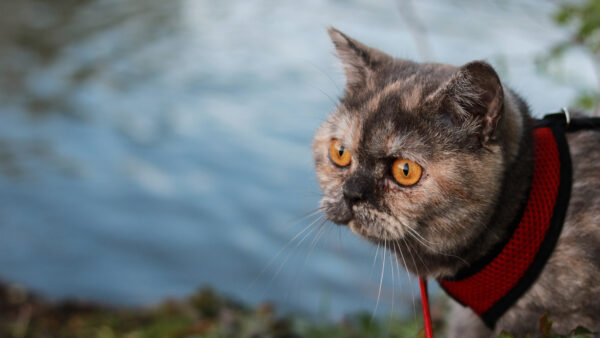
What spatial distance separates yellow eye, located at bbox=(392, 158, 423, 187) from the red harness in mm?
439

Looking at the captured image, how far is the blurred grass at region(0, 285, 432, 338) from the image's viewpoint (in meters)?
3.84

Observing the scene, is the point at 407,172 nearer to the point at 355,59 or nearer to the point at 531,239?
the point at 531,239

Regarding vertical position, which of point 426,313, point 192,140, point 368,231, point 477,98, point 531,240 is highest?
point 192,140

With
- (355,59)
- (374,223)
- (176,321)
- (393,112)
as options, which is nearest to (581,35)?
(355,59)

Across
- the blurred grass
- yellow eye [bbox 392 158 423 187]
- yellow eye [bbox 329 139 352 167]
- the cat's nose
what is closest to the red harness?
yellow eye [bbox 392 158 423 187]

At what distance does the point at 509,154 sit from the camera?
2275 mm

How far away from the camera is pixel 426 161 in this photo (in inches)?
88.5

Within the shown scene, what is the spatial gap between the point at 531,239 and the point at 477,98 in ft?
1.93

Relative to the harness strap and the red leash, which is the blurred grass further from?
the harness strap

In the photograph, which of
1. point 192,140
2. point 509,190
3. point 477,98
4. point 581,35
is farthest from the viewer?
point 192,140

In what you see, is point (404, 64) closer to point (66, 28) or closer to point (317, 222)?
point (317, 222)

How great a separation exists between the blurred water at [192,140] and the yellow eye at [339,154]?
22.6 inches

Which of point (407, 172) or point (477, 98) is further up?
point (477, 98)

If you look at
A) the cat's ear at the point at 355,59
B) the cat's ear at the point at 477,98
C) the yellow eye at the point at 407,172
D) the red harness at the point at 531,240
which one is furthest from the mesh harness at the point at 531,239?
the cat's ear at the point at 355,59
